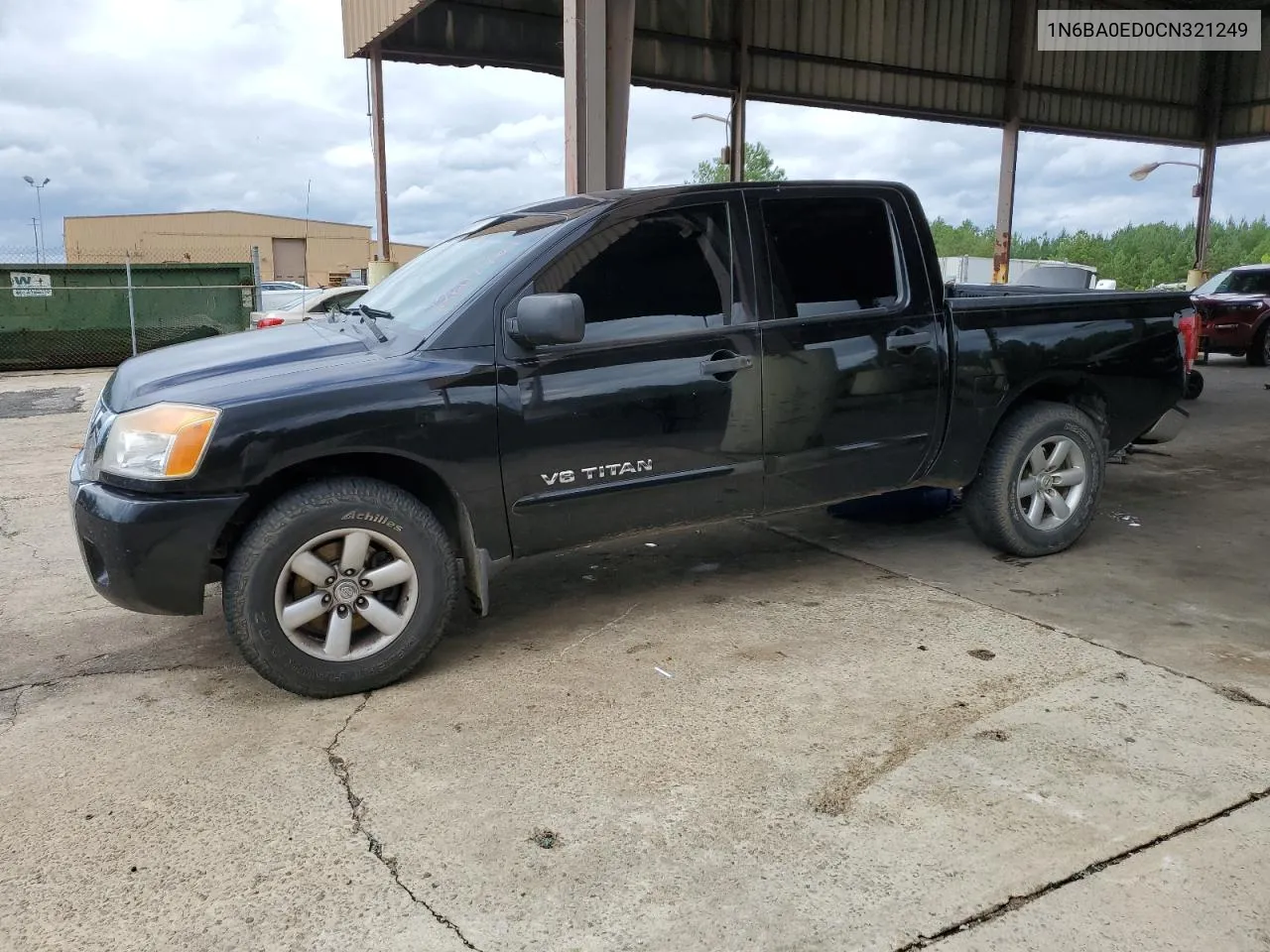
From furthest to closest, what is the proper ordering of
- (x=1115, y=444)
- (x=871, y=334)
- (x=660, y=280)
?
(x=1115, y=444) → (x=871, y=334) → (x=660, y=280)

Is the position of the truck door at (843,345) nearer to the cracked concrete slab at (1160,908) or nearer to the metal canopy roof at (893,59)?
the cracked concrete slab at (1160,908)

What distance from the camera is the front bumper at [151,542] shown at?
10.4ft

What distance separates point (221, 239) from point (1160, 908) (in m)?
62.6

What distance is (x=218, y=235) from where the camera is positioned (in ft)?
183

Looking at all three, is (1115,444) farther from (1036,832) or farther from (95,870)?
(95,870)

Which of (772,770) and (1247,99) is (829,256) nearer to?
(772,770)

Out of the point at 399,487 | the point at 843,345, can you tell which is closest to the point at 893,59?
the point at 843,345

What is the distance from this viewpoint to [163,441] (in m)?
3.18

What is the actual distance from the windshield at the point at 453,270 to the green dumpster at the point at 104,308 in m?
12.2

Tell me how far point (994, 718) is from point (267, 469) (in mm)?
2594

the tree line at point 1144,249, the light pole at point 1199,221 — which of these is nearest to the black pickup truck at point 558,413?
the light pole at point 1199,221

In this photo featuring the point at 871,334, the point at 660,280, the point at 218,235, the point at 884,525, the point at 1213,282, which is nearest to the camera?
the point at 660,280

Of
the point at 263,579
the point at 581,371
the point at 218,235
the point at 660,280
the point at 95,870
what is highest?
the point at 218,235

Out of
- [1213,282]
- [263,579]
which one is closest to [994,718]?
[263,579]
